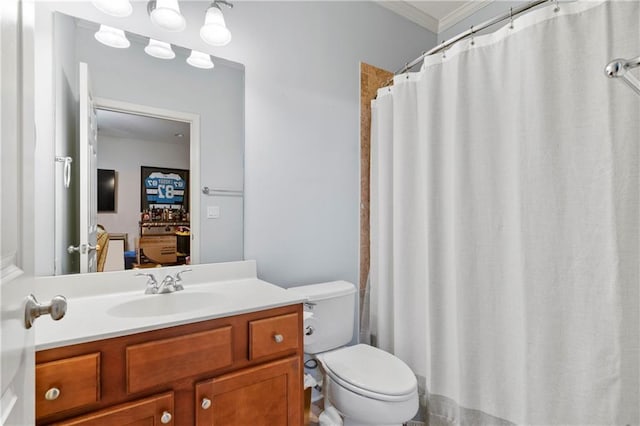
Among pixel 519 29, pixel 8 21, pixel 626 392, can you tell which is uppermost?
pixel 519 29

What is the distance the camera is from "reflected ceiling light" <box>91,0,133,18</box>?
4.21ft

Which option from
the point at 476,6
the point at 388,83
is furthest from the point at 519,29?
the point at 476,6

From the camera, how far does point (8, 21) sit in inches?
20.7

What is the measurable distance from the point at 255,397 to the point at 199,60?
1.51 meters

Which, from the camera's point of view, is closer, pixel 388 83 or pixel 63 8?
pixel 63 8

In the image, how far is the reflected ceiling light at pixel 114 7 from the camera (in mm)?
1283

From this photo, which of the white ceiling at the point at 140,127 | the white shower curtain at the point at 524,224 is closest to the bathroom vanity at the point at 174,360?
the white ceiling at the point at 140,127

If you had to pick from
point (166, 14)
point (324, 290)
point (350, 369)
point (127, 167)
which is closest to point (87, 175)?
point (127, 167)

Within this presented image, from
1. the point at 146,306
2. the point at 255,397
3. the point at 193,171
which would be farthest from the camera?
the point at 193,171

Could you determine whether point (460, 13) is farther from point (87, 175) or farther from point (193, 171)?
point (87, 175)

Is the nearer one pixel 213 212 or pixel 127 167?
pixel 127 167

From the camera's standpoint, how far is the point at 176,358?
1.00 m

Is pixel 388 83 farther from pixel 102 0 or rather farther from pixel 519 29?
pixel 102 0

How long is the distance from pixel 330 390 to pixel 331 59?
186 cm
